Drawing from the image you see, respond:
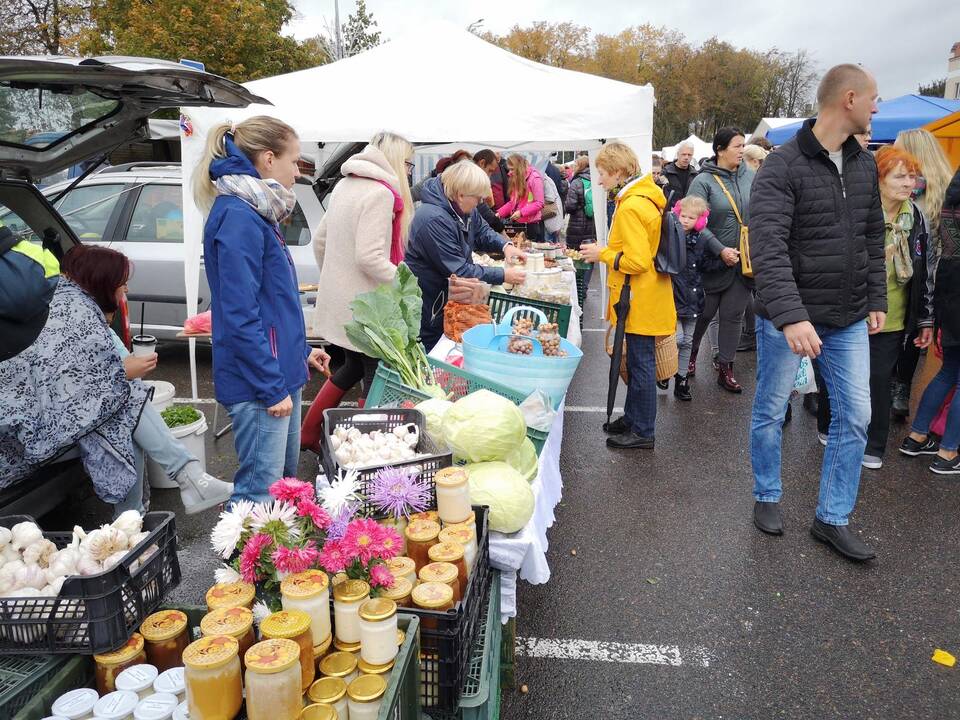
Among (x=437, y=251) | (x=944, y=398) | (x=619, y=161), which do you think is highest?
(x=619, y=161)

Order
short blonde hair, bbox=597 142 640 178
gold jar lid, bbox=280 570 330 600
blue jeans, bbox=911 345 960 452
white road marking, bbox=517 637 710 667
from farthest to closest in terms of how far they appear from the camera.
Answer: short blonde hair, bbox=597 142 640 178 < blue jeans, bbox=911 345 960 452 < white road marking, bbox=517 637 710 667 < gold jar lid, bbox=280 570 330 600

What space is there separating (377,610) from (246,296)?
1.53 metres

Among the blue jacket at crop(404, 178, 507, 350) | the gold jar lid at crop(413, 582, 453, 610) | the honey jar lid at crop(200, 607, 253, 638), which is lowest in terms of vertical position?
the gold jar lid at crop(413, 582, 453, 610)

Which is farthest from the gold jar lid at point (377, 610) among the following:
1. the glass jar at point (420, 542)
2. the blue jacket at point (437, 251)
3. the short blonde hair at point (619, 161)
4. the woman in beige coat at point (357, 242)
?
the short blonde hair at point (619, 161)

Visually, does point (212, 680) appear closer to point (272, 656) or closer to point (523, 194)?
point (272, 656)

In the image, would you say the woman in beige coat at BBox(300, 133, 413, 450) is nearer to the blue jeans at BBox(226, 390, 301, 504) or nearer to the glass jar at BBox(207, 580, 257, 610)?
the blue jeans at BBox(226, 390, 301, 504)

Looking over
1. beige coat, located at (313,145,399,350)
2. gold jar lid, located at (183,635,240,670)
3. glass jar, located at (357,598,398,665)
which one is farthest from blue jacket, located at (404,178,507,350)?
gold jar lid, located at (183,635,240,670)

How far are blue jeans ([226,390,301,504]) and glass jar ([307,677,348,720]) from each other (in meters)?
1.45

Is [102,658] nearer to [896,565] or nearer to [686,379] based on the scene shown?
[896,565]

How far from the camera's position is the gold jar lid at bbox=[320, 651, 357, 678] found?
1.45 meters

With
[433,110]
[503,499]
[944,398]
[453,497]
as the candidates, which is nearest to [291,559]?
[453,497]

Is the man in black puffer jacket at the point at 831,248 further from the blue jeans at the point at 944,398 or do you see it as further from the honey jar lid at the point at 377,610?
the honey jar lid at the point at 377,610

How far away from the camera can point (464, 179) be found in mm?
4168

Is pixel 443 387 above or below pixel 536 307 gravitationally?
below
